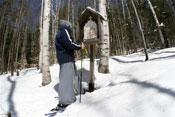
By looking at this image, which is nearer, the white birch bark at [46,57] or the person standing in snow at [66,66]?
the person standing in snow at [66,66]

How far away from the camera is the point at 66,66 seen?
312cm

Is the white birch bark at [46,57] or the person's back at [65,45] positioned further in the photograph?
the white birch bark at [46,57]

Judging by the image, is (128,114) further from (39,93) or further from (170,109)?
(39,93)

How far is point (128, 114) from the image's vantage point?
5.17ft

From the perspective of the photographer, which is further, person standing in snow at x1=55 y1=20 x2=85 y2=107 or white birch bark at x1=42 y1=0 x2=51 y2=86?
white birch bark at x1=42 y1=0 x2=51 y2=86

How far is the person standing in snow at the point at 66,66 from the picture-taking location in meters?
2.97

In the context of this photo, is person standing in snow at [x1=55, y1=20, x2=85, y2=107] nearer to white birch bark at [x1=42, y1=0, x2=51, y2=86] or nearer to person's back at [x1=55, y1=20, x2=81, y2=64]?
person's back at [x1=55, y1=20, x2=81, y2=64]

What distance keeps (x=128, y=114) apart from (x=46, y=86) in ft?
12.0

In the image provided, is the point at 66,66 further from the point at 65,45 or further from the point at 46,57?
the point at 46,57

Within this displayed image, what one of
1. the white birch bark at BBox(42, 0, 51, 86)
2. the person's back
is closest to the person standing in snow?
the person's back

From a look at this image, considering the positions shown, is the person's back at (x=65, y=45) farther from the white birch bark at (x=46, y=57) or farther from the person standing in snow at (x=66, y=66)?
the white birch bark at (x=46, y=57)

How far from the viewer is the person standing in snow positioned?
2968 millimetres

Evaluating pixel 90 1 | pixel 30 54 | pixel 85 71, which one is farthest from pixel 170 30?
pixel 30 54

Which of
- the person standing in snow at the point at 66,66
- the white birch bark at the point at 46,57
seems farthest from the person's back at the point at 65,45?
the white birch bark at the point at 46,57
